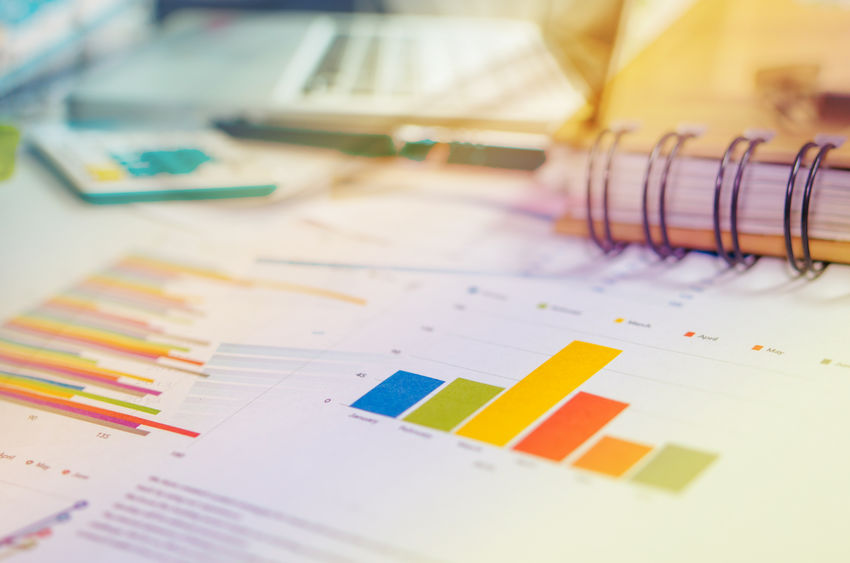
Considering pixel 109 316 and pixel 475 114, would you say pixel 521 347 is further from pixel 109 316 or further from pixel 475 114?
pixel 475 114

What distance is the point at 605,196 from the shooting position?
626 mm

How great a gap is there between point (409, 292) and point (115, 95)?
0.58 meters

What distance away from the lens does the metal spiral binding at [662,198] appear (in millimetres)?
598

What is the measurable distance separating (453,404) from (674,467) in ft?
0.43

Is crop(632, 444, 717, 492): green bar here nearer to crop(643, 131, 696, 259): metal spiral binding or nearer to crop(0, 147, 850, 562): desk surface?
crop(0, 147, 850, 562): desk surface

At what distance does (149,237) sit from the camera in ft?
2.25

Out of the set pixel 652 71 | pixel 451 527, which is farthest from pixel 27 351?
pixel 652 71

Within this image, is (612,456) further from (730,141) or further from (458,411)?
(730,141)

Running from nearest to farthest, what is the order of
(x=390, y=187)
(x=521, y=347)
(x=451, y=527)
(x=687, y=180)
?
(x=451, y=527)
(x=521, y=347)
(x=687, y=180)
(x=390, y=187)

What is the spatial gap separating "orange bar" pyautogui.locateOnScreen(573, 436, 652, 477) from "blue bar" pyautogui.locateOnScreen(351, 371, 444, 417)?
0.11 meters

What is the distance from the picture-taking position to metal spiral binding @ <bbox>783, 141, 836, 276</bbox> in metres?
0.53

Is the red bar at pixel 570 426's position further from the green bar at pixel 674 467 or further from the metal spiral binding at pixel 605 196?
the metal spiral binding at pixel 605 196

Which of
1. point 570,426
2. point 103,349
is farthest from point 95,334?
point 570,426

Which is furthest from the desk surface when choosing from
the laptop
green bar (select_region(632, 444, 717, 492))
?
the laptop
